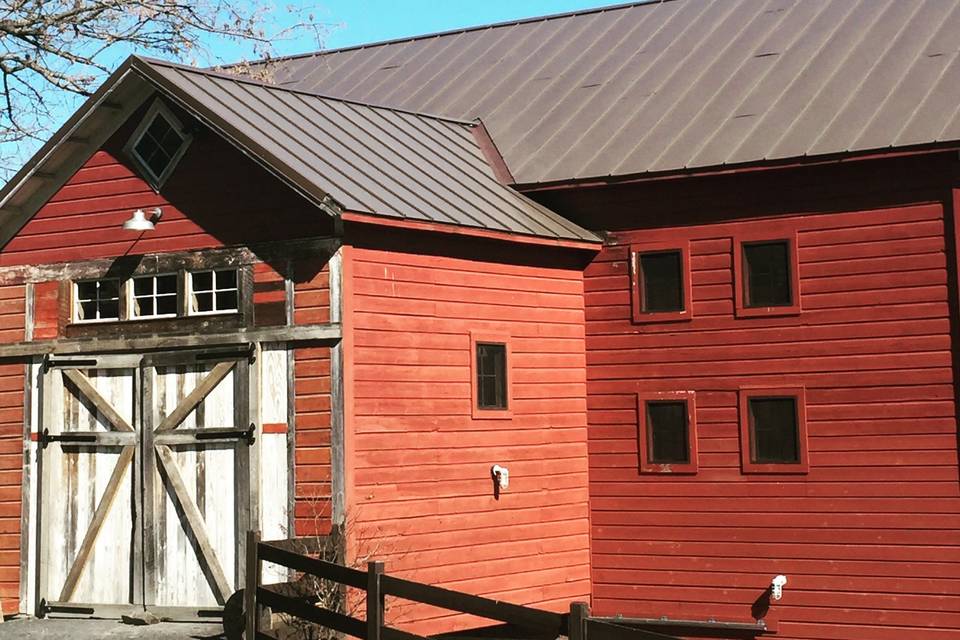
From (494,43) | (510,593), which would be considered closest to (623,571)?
(510,593)

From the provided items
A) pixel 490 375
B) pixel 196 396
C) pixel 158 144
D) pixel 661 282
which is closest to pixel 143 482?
pixel 196 396

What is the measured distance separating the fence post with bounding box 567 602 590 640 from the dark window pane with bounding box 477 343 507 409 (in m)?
7.23

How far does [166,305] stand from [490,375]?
378cm

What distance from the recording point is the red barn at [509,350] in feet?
47.6

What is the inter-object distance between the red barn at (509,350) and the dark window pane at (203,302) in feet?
0.17

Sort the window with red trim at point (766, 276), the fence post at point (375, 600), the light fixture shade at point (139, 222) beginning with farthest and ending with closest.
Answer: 1. the window with red trim at point (766, 276)
2. the light fixture shade at point (139, 222)
3. the fence post at point (375, 600)

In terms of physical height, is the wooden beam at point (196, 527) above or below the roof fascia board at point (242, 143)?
below

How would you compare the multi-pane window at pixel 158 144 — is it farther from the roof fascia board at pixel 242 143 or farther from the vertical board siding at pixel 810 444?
the vertical board siding at pixel 810 444

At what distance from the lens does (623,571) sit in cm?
1697

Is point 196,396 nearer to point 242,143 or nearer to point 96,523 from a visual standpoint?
point 96,523

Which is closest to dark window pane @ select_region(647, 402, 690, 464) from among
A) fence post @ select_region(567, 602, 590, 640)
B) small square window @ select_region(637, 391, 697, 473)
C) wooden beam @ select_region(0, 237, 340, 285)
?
small square window @ select_region(637, 391, 697, 473)

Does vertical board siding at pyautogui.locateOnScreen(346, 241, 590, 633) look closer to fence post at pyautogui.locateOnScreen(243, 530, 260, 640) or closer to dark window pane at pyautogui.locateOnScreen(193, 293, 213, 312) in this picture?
fence post at pyautogui.locateOnScreen(243, 530, 260, 640)

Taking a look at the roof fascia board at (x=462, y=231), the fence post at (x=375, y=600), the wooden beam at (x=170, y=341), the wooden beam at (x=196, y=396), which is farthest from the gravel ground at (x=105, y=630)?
the roof fascia board at (x=462, y=231)

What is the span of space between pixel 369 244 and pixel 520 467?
346cm
